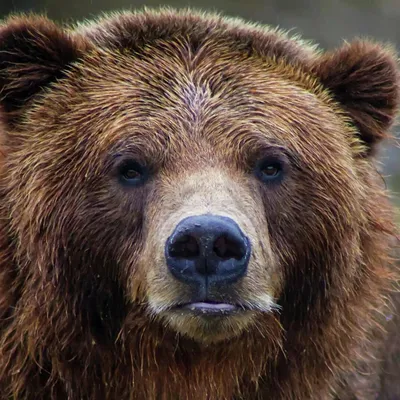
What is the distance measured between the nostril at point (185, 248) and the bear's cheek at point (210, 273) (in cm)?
5

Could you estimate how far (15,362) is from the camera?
5.59 metres

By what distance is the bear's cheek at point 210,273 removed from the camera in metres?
4.93

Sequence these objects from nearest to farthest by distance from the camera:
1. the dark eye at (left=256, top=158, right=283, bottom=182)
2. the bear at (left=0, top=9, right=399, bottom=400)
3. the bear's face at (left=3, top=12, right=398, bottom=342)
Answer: the bear's face at (left=3, top=12, right=398, bottom=342) < the bear at (left=0, top=9, right=399, bottom=400) < the dark eye at (left=256, top=158, right=283, bottom=182)

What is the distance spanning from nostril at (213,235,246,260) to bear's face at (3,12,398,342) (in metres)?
0.10

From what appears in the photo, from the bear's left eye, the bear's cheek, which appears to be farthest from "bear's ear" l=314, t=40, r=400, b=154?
the bear's cheek

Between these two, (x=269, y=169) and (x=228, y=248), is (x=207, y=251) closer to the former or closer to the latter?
(x=228, y=248)

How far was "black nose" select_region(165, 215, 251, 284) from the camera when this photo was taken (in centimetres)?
478

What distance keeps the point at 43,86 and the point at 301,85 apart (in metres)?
1.34

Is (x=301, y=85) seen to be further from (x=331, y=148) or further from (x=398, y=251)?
(x=398, y=251)

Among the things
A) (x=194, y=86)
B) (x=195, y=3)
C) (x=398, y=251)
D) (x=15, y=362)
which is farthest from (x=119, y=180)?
(x=195, y=3)

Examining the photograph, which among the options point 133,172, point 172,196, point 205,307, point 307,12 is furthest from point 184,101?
point 307,12

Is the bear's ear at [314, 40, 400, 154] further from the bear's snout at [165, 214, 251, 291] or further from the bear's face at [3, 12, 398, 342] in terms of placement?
the bear's snout at [165, 214, 251, 291]

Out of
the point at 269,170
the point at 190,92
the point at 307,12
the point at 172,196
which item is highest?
the point at 307,12

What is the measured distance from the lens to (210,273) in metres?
4.90
